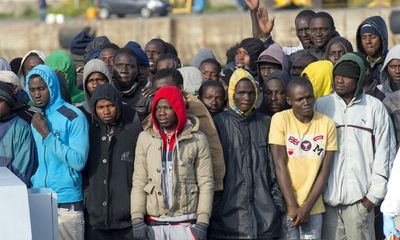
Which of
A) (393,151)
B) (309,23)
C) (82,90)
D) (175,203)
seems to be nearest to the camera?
(175,203)

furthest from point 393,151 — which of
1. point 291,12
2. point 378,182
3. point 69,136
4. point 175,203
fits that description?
point 291,12

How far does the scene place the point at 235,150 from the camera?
10.6m

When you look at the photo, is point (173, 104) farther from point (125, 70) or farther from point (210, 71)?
point (210, 71)

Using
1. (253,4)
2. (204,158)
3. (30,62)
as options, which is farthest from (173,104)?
(253,4)

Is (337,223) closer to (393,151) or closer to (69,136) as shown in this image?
(393,151)

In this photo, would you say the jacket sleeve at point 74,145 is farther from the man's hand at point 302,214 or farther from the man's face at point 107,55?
the man's face at point 107,55

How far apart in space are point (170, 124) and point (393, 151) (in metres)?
2.07

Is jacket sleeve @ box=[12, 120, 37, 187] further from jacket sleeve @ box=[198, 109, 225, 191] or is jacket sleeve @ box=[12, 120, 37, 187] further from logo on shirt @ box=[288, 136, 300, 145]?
logo on shirt @ box=[288, 136, 300, 145]

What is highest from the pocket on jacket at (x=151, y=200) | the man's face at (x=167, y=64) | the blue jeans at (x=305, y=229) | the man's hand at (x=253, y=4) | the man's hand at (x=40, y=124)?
the man's hand at (x=253, y=4)

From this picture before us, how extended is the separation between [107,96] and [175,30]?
21903mm

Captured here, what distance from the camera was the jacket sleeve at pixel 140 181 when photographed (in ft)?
33.4

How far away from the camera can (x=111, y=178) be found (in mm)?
10453

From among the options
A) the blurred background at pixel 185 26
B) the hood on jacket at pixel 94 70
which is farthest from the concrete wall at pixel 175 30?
the hood on jacket at pixel 94 70

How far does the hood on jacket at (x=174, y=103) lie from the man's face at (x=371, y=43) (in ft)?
10.8
